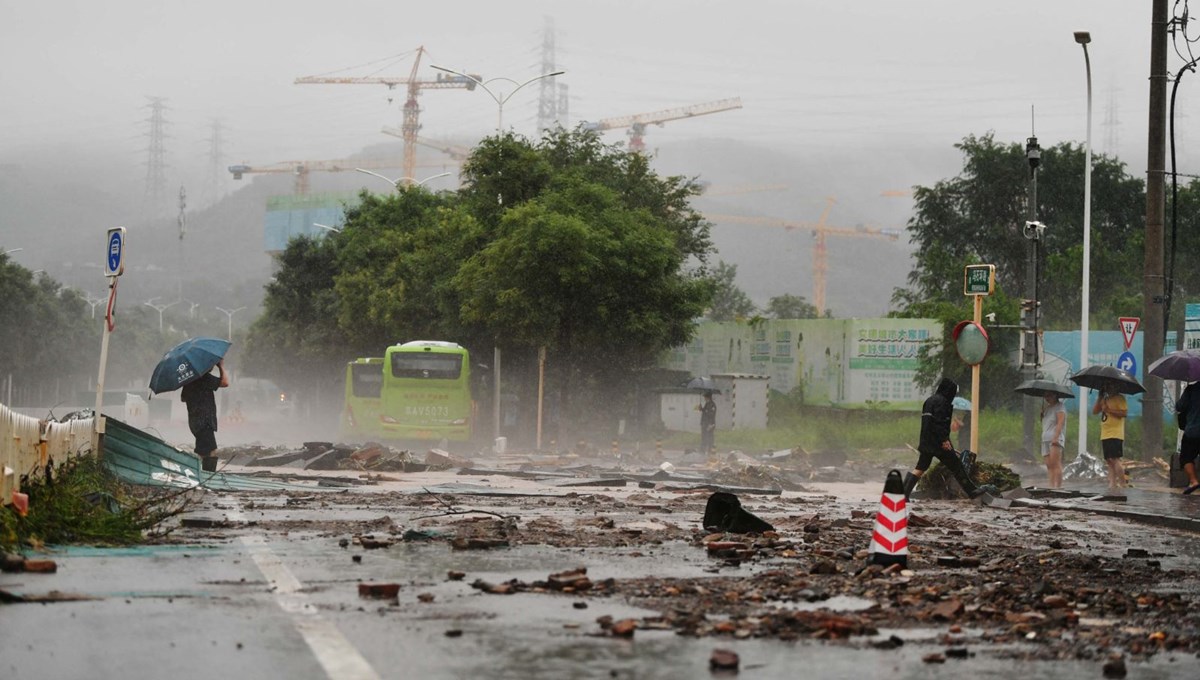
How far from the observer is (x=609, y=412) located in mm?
55625

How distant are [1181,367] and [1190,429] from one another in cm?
206

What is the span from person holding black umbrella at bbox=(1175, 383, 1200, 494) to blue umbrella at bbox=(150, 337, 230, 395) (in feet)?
45.5

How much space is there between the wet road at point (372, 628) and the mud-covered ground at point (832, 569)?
0.13 meters

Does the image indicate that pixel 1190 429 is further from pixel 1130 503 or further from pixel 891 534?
pixel 891 534

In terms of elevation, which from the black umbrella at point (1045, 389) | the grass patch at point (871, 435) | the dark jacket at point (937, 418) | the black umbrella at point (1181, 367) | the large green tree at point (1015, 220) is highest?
the large green tree at point (1015, 220)

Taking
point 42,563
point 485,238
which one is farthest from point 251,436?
point 42,563

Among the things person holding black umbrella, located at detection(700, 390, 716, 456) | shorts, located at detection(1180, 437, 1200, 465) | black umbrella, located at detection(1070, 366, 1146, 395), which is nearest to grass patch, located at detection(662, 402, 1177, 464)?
person holding black umbrella, located at detection(700, 390, 716, 456)

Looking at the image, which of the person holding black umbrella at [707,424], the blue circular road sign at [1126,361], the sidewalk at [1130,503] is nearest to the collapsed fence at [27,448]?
the sidewalk at [1130,503]

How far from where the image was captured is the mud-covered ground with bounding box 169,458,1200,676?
7.75 metres

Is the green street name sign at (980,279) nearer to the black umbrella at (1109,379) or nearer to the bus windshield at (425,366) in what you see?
the black umbrella at (1109,379)

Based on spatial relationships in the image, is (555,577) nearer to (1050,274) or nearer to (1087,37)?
(1087,37)

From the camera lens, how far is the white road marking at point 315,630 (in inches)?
250

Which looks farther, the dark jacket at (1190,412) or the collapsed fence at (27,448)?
the dark jacket at (1190,412)

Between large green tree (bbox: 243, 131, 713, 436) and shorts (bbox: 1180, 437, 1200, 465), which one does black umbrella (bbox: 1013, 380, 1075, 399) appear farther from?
large green tree (bbox: 243, 131, 713, 436)
